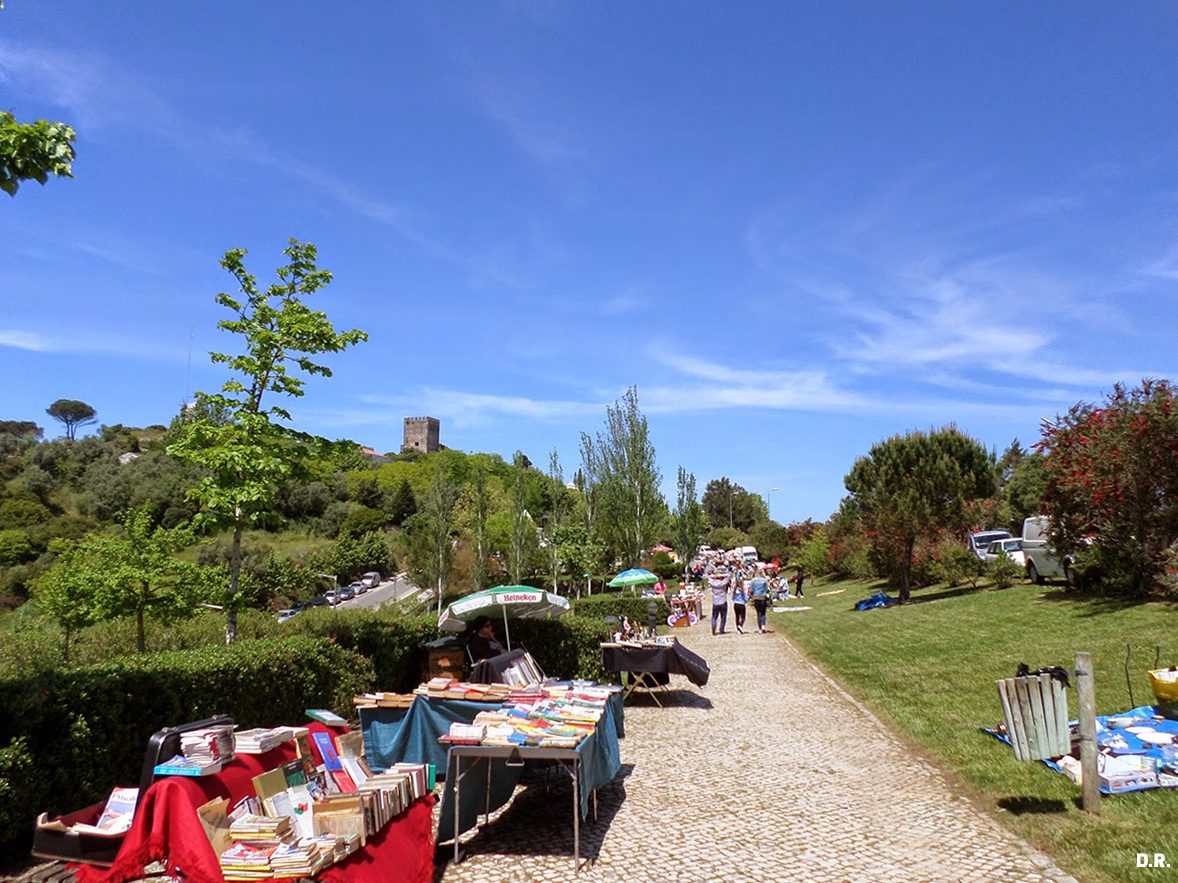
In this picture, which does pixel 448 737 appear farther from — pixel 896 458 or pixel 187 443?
pixel 896 458

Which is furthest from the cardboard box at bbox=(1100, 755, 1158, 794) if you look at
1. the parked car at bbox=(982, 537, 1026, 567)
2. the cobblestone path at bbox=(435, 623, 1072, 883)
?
the parked car at bbox=(982, 537, 1026, 567)

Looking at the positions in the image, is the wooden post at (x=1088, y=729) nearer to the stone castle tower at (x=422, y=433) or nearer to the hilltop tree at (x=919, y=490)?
the hilltop tree at (x=919, y=490)

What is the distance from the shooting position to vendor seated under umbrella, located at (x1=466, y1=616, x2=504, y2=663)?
32.6 feet

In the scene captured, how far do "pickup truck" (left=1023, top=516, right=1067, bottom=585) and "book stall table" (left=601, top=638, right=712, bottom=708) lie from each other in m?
12.0

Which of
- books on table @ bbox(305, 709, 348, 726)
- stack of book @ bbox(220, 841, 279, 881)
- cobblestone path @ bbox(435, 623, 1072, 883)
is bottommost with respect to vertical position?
cobblestone path @ bbox(435, 623, 1072, 883)

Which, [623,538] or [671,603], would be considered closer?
[671,603]

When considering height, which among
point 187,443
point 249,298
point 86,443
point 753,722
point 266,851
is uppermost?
point 86,443

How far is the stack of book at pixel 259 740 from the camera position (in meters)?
4.48

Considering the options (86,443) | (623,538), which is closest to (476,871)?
(623,538)

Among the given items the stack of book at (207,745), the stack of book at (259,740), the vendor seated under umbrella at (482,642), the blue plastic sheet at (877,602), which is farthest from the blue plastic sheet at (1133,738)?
the blue plastic sheet at (877,602)

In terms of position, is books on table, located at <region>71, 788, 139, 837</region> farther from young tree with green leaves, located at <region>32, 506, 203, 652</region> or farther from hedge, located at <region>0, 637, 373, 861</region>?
young tree with green leaves, located at <region>32, 506, 203, 652</region>

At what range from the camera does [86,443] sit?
73062mm

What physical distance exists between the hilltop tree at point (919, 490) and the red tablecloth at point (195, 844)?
70.9 ft

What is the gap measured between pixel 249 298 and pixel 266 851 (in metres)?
7.25
